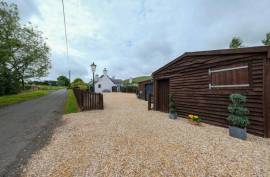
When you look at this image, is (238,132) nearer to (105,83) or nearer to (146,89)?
(146,89)

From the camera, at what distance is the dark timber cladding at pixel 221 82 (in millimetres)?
4856

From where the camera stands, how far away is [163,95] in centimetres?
1005

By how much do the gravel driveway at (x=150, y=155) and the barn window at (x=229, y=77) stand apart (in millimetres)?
1809

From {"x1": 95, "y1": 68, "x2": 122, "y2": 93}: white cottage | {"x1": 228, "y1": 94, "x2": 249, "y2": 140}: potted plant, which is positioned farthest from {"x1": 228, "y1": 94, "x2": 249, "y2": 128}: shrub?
{"x1": 95, "y1": 68, "x2": 122, "y2": 93}: white cottage

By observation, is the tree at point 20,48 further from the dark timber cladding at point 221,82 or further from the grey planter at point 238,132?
the grey planter at point 238,132

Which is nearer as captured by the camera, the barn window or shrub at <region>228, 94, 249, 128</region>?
shrub at <region>228, 94, 249, 128</region>

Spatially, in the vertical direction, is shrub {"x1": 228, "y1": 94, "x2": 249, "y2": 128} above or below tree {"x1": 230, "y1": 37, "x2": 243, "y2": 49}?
below

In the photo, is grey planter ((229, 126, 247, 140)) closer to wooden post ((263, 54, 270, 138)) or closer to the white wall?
wooden post ((263, 54, 270, 138))

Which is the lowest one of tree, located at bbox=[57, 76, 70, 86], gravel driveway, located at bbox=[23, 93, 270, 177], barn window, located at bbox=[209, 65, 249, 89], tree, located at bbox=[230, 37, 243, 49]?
gravel driveway, located at bbox=[23, 93, 270, 177]

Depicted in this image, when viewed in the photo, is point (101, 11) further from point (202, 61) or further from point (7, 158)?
point (7, 158)

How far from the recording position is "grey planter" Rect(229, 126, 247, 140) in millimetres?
4629

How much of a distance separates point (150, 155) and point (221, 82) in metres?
4.41

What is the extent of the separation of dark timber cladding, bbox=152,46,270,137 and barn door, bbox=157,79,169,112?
1.57 feet

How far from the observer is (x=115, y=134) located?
514cm
